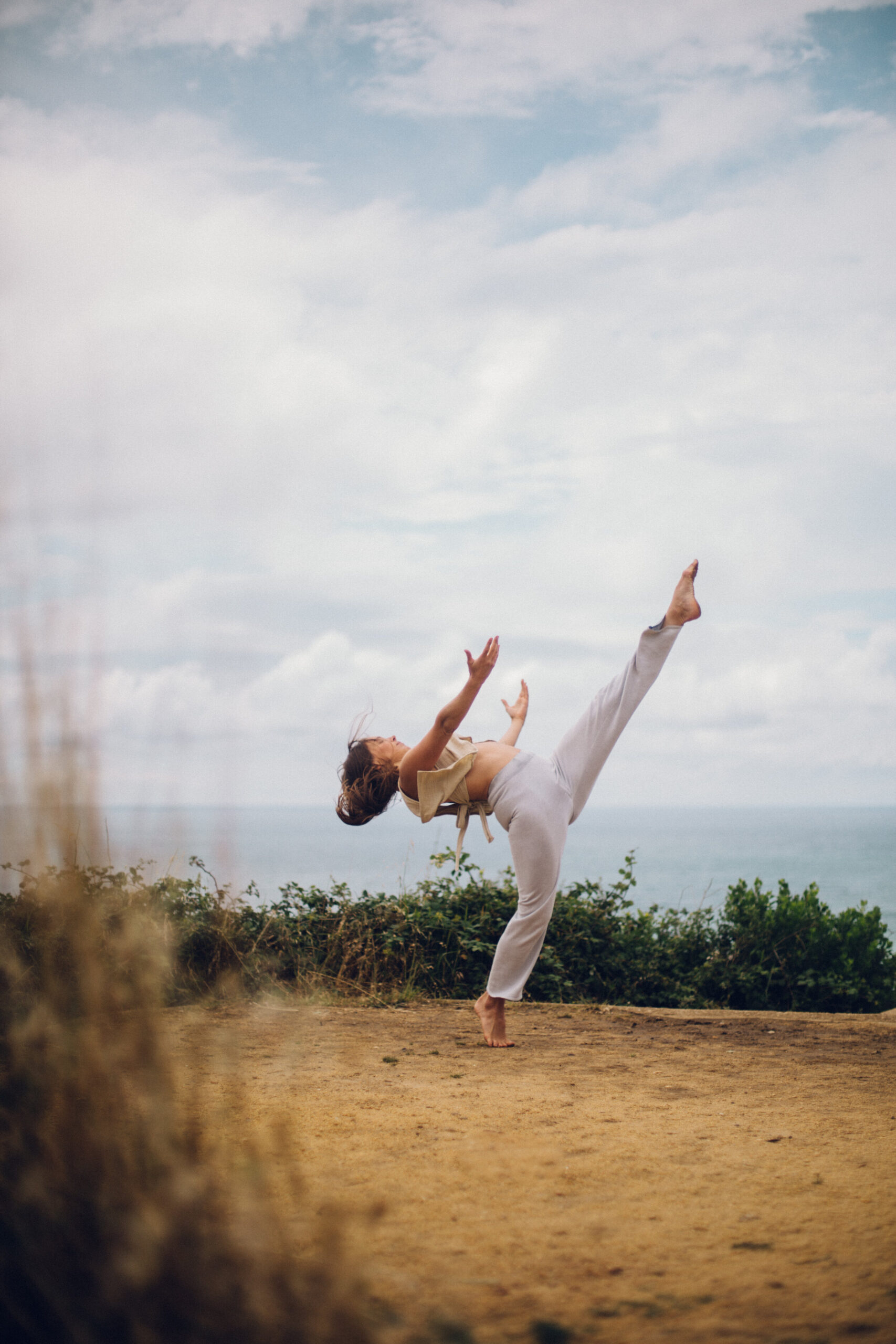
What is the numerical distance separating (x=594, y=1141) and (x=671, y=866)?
42909 mm

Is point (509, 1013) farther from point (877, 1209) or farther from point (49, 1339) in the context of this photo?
point (49, 1339)

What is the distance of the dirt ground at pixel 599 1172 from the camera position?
1.99m

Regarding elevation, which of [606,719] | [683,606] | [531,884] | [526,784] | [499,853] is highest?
[683,606]

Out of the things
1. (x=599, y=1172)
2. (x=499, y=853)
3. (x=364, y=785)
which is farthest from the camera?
(x=499, y=853)

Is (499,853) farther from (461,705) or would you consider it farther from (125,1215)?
(125,1215)

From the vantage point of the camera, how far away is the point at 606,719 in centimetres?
466

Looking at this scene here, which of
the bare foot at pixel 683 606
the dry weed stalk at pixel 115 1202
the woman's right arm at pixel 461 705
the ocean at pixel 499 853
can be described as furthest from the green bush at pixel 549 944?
the dry weed stalk at pixel 115 1202

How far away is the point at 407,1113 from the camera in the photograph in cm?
342

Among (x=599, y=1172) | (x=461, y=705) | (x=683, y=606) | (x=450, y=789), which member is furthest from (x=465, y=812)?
(x=599, y=1172)

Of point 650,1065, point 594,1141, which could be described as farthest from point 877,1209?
point 650,1065

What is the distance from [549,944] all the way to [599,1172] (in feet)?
13.3

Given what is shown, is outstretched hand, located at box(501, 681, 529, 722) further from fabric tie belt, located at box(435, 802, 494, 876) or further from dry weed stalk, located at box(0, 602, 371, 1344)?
dry weed stalk, located at box(0, 602, 371, 1344)

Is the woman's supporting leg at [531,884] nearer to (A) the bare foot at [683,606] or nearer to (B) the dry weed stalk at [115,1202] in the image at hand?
(A) the bare foot at [683,606]

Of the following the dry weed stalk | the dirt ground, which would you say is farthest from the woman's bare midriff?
the dry weed stalk
